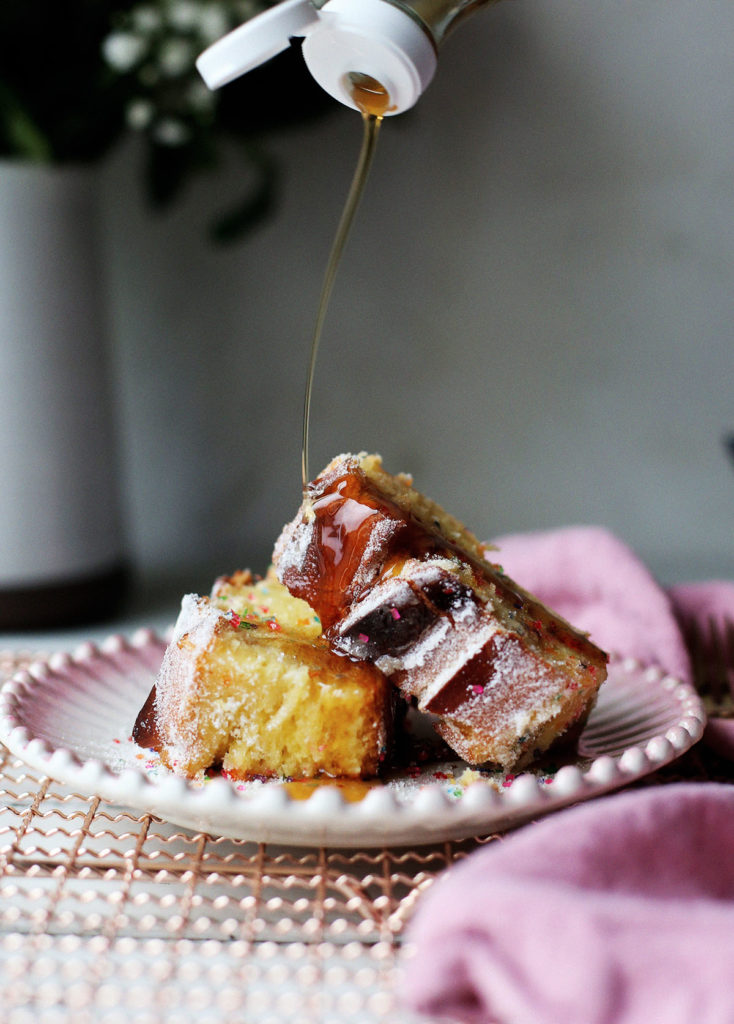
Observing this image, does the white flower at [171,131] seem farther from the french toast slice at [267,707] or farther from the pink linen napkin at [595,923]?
the pink linen napkin at [595,923]

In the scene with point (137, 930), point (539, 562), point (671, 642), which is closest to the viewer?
point (137, 930)

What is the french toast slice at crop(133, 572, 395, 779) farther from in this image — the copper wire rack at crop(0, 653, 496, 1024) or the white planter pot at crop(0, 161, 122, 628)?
the white planter pot at crop(0, 161, 122, 628)

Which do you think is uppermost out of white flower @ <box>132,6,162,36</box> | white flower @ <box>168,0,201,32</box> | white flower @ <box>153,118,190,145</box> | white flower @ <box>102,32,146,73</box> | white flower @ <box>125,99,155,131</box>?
white flower @ <box>168,0,201,32</box>

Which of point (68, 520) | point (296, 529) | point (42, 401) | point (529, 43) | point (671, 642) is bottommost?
point (68, 520)

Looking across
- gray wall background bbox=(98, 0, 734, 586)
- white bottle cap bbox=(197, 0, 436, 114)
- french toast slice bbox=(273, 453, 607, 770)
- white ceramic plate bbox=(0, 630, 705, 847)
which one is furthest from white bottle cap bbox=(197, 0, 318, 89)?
gray wall background bbox=(98, 0, 734, 586)

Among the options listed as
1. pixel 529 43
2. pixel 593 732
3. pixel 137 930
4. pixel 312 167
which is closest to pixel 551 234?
pixel 529 43

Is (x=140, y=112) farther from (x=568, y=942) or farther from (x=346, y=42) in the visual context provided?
(x=568, y=942)

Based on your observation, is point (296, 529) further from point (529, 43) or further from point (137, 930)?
point (529, 43)
